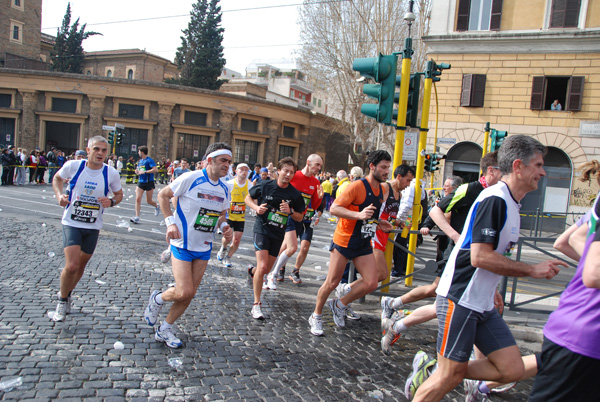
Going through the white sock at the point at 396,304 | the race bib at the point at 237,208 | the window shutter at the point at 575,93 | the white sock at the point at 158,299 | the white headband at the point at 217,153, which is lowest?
the white sock at the point at 396,304

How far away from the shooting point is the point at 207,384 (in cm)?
380

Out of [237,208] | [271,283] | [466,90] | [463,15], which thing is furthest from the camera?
[466,90]

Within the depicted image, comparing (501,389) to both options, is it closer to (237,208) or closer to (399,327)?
(399,327)

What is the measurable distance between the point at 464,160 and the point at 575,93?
542cm

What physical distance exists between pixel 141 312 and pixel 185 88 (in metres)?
35.2

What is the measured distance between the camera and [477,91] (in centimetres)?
2183

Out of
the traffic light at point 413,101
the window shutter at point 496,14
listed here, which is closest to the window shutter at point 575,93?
the window shutter at point 496,14

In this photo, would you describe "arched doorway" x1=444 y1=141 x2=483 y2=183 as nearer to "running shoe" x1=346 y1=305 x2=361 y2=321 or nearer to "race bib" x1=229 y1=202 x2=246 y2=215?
"race bib" x1=229 y1=202 x2=246 y2=215

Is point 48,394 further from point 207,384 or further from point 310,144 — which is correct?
point 310,144

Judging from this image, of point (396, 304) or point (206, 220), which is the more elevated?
point (206, 220)

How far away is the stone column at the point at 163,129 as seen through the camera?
1497 inches

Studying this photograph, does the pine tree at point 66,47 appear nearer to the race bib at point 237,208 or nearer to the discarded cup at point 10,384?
the race bib at point 237,208

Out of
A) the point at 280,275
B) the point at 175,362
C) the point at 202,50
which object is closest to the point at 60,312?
the point at 175,362

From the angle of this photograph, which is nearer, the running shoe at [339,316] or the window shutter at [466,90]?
the running shoe at [339,316]
